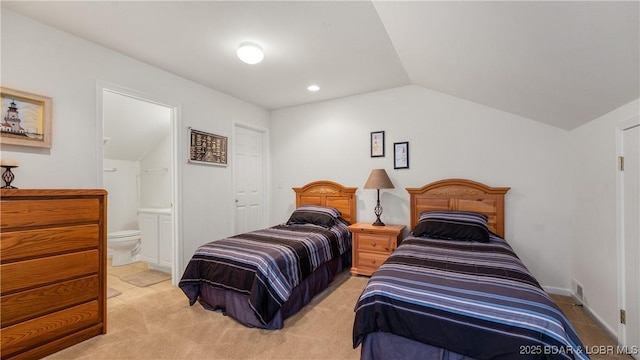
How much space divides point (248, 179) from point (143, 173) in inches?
72.4

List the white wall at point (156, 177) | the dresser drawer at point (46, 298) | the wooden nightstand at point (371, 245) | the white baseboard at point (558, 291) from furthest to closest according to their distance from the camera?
the white wall at point (156, 177)
the wooden nightstand at point (371, 245)
the white baseboard at point (558, 291)
the dresser drawer at point (46, 298)

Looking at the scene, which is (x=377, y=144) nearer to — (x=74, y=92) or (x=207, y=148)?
(x=207, y=148)

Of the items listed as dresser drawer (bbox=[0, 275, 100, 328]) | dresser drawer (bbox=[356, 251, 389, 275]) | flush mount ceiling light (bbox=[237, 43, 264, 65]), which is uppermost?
flush mount ceiling light (bbox=[237, 43, 264, 65])

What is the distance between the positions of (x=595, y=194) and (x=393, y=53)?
2207mm

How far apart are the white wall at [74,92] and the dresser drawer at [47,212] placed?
0.44 meters

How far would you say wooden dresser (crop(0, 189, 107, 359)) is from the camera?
5.50 ft

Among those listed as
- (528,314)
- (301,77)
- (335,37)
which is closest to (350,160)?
(301,77)

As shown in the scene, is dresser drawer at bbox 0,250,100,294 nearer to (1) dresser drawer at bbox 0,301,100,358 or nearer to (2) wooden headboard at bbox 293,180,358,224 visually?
(1) dresser drawer at bbox 0,301,100,358

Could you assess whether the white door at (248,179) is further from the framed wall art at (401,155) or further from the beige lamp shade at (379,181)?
the framed wall art at (401,155)

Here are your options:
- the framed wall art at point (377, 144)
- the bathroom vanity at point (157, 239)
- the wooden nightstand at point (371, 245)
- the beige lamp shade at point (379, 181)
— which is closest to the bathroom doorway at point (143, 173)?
the bathroom vanity at point (157, 239)

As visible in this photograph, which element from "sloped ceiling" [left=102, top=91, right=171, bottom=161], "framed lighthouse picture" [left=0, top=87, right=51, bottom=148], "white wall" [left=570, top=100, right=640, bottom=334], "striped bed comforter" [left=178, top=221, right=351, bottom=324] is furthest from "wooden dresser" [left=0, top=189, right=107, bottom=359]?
"white wall" [left=570, top=100, right=640, bottom=334]

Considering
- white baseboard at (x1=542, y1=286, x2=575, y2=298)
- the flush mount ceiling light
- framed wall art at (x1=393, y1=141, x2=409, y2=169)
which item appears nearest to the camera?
the flush mount ceiling light

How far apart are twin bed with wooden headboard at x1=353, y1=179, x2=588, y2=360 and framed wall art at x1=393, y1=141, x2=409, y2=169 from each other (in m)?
1.54

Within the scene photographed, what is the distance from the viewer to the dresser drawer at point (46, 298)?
5.47 ft
